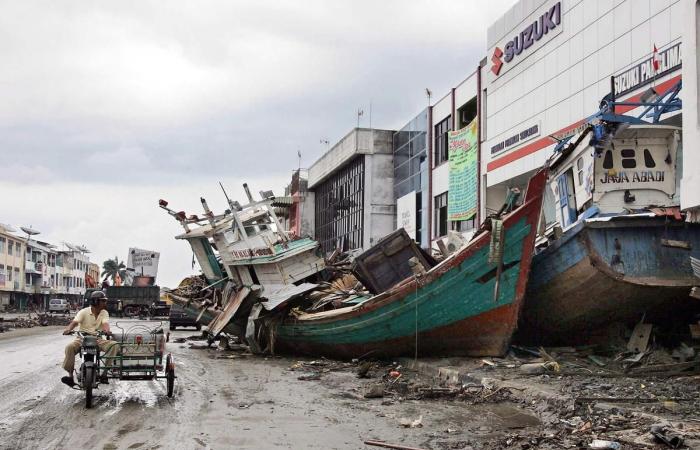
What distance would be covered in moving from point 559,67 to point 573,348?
1312 centimetres

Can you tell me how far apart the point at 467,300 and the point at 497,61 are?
17.2m

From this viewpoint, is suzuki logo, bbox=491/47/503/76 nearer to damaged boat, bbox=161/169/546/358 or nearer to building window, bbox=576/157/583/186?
damaged boat, bbox=161/169/546/358

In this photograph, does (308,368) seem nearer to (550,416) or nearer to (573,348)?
(573,348)

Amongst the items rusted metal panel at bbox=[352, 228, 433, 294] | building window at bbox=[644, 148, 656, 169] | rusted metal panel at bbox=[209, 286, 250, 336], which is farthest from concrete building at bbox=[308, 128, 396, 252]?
building window at bbox=[644, 148, 656, 169]

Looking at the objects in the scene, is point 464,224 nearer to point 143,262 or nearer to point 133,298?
point 133,298

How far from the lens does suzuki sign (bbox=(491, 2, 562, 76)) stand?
22.6m

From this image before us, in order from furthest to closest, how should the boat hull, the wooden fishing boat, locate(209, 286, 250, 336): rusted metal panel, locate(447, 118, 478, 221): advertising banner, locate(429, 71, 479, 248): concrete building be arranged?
1. locate(429, 71, 479, 248): concrete building
2. locate(447, 118, 478, 221): advertising banner
3. locate(209, 286, 250, 336): rusted metal panel
4. the wooden fishing boat
5. the boat hull

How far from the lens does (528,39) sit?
24.3 metres

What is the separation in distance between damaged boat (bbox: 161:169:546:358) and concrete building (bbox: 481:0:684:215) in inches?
186

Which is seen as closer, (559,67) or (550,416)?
(550,416)

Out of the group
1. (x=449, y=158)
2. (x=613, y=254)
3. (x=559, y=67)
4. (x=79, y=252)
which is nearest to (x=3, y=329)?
(x=449, y=158)

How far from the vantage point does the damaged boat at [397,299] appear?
1144 cm

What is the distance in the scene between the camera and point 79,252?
113 m

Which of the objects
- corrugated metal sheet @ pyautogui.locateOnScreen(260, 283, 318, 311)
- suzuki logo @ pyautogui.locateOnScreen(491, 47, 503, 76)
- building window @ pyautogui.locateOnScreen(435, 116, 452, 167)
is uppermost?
suzuki logo @ pyautogui.locateOnScreen(491, 47, 503, 76)
